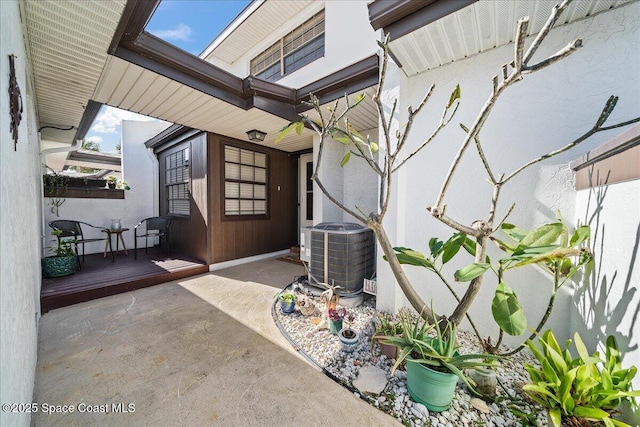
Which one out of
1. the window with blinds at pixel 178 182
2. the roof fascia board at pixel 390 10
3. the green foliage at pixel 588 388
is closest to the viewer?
the green foliage at pixel 588 388

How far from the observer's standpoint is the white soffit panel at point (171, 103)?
2431mm

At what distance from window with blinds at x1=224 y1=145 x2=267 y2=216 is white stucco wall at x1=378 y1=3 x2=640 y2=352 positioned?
3599mm

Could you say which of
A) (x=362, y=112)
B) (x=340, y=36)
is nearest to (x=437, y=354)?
(x=362, y=112)

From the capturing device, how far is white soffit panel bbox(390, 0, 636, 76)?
1.69 metres

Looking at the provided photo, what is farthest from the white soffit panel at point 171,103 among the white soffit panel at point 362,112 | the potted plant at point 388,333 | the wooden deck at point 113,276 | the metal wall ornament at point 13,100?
the potted plant at point 388,333

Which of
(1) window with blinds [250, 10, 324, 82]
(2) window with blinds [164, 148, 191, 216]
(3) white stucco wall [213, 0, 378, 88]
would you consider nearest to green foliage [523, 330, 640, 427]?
(3) white stucco wall [213, 0, 378, 88]

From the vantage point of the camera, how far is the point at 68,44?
6.26 feet

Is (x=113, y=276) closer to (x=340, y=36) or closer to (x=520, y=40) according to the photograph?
(x=520, y=40)

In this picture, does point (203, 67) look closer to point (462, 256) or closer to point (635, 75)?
point (462, 256)

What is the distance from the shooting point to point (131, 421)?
1444 millimetres

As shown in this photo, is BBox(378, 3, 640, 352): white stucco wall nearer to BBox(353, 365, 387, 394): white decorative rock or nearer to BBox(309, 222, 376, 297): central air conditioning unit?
BBox(309, 222, 376, 297): central air conditioning unit

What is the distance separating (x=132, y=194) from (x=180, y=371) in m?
5.66

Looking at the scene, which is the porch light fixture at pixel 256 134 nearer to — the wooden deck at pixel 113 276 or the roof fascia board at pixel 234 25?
the wooden deck at pixel 113 276

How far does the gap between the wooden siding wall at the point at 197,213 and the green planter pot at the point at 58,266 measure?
1726mm
